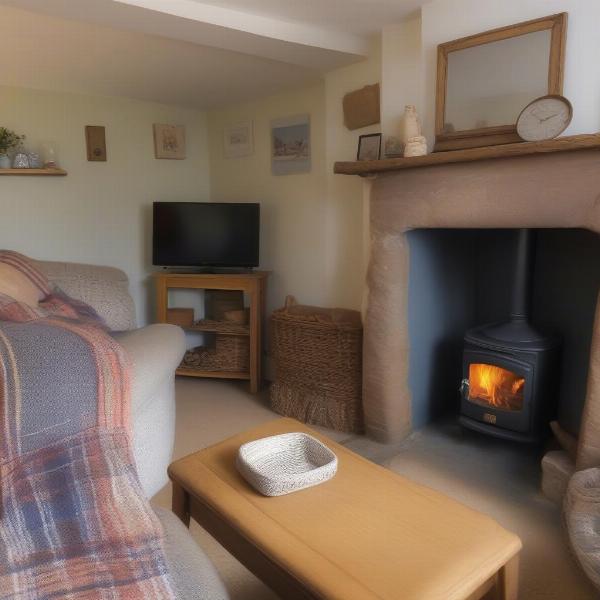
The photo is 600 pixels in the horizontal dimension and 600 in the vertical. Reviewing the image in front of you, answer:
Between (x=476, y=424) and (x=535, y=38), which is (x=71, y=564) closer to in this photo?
(x=476, y=424)

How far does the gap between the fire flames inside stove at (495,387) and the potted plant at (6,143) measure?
2.85 metres

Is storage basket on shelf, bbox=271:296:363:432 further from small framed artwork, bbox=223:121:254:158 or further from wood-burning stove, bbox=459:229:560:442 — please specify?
small framed artwork, bbox=223:121:254:158

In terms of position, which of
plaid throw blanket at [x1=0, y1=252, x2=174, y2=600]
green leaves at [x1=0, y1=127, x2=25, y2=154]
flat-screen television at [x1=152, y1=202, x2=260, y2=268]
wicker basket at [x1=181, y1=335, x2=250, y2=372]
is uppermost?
green leaves at [x1=0, y1=127, x2=25, y2=154]

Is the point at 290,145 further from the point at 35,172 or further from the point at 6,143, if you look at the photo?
the point at 6,143

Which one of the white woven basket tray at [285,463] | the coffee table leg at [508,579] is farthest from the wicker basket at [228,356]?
the coffee table leg at [508,579]

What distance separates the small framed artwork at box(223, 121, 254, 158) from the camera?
3.54 metres

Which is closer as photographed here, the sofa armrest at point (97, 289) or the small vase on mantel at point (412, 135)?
the sofa armrest at point (97, 289)

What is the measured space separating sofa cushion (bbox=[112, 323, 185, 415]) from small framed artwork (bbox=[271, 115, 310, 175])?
171 cm

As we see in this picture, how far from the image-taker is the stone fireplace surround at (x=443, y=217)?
1771mm

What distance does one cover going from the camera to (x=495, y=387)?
7.80 feet

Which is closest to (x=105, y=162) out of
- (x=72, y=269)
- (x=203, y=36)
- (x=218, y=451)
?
(x=203, y=36)

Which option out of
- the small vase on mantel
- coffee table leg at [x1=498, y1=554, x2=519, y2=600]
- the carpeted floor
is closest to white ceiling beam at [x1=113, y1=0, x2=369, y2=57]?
the small vase on mantel

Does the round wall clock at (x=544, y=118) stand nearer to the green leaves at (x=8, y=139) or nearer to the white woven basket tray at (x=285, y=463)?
the white woven basket tray at (x=285, y=463)

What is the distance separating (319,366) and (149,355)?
4.40 feet
